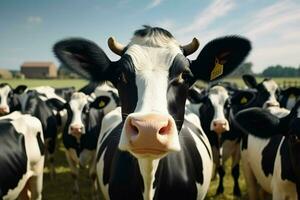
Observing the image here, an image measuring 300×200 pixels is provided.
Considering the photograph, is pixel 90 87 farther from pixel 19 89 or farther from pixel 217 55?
pixel 19 89

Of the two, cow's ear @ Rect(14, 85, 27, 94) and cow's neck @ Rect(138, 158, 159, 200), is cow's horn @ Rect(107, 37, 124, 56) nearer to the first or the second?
cow's neck @ Rect(138, 158, 159, 200)

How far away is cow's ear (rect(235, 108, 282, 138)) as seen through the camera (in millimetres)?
3416

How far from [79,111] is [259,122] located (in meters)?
4.63

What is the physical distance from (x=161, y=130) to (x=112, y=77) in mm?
1124

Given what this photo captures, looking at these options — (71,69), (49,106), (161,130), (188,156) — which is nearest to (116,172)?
(188,156)

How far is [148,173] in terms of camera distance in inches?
97.1

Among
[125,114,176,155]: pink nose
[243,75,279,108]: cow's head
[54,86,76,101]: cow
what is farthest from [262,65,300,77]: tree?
[125,114,176,155]: pink nose

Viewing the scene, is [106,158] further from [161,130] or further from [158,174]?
[161,130]

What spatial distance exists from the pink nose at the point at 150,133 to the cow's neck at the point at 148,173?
483 mm

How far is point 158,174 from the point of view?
8.98 ft

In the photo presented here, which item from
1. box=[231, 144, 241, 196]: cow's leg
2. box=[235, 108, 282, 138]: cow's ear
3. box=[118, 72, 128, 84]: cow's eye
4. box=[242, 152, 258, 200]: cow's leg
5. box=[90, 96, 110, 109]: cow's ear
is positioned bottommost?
box=[231, 144, 241, 196]: cow's leg

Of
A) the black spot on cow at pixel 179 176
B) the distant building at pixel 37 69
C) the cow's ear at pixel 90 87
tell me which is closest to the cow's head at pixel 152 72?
the cow's ear at pixel 90 87

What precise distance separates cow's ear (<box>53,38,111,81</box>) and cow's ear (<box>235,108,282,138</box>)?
1.74m

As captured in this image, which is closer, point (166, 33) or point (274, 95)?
point (166, 33)
